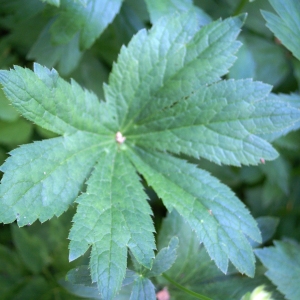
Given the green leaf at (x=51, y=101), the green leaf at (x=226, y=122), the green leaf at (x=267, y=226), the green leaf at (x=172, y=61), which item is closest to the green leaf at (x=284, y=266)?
the green leaf at (x=267, y=226)

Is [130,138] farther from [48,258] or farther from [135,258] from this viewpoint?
[48,258]

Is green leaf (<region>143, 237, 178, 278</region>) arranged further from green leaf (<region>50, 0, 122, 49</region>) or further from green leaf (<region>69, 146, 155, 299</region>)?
green leaf (<region>50, 0, 122, 49</region>)

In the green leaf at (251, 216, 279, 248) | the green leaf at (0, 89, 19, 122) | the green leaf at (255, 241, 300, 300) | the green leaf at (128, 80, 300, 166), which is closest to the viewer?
the green leaf at (128, 80, 300, 166)

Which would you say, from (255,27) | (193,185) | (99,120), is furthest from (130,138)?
(255,27)

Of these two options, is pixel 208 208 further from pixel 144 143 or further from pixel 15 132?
pixel 15 132

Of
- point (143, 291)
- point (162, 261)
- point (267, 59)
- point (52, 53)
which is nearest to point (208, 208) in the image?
point (162, 261)

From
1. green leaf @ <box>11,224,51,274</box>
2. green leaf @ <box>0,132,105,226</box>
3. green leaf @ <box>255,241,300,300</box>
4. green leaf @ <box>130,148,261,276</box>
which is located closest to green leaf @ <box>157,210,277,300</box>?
green leaf @ <box>255,241,300,300</box>

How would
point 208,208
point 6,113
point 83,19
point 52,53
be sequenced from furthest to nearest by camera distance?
point 6,113, point 52,53, point 83,19, point 208,208
